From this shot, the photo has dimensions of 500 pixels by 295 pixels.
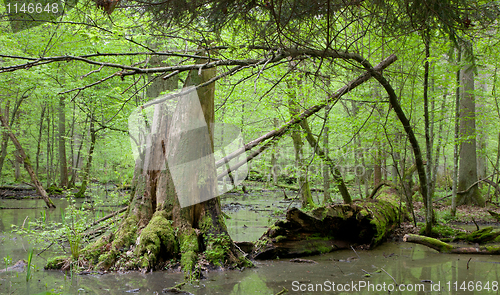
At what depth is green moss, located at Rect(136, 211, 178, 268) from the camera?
457 cm

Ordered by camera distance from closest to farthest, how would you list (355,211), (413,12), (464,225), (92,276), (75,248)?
(413,12)
(92,276)
(75,248)
(355,211)
(464,225)

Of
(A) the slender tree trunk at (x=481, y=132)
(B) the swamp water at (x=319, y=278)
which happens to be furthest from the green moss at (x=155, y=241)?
(A) the slender tree trunk at (x=481, y=132)

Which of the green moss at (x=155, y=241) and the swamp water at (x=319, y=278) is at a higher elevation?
the green moss at (x=155, y=241)

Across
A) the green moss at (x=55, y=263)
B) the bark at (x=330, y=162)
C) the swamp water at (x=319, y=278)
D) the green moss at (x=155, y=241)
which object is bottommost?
the swamp water at (x=319, y=278)

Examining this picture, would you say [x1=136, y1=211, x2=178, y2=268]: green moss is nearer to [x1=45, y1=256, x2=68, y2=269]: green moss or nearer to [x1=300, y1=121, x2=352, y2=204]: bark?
[x1=45, y1=256, x2=68, y2=269]: green moss

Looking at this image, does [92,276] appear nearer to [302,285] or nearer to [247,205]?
[302,285]

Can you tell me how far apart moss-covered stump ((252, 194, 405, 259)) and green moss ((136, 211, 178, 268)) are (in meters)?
1.50

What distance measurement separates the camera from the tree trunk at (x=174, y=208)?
4.66 meters

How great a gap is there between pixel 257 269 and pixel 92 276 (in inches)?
92.4

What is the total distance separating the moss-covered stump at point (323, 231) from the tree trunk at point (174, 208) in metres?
0.80

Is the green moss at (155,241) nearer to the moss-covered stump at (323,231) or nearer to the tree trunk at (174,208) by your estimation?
the tree trunk at (174,208)

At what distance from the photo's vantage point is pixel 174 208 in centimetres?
525

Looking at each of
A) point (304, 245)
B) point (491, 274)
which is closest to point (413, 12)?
point (491, 274)

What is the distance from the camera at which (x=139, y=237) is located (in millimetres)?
4785
